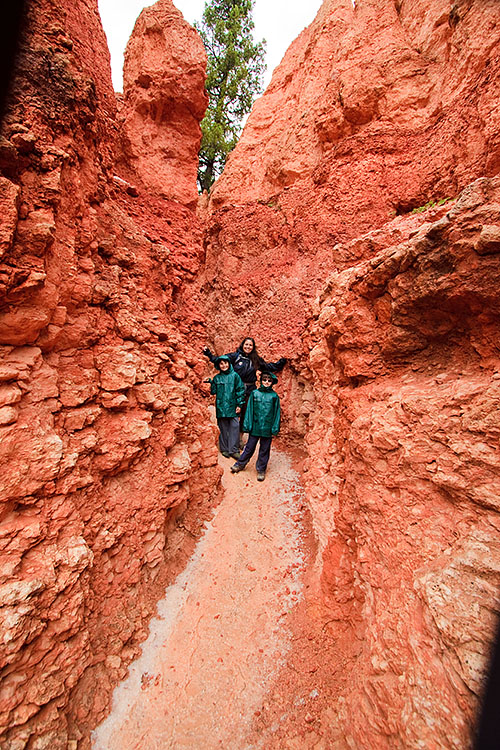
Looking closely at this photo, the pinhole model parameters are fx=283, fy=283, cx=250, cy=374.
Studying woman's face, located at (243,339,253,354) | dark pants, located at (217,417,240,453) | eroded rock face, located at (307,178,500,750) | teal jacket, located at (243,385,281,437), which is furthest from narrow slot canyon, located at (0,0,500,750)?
woman's face, located at (243,339,253,354)

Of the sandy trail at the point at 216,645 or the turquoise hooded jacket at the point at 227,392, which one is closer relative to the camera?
the sandy trail at the point at 216,645

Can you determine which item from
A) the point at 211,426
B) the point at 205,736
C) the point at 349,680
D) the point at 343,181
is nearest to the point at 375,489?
the point at 349,680

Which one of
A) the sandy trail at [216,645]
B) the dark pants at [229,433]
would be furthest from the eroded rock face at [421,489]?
the dark pants at [229,433]

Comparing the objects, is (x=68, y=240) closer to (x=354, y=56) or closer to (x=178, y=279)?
(x=178, y=279)

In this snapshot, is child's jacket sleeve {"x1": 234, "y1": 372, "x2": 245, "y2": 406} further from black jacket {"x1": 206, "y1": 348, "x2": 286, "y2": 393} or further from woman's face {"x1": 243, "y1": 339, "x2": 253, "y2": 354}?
woman's face {"x1": 243, "y1": 339, "x2": 253, "y2": 354}

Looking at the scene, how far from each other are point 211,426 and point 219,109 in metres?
15.0

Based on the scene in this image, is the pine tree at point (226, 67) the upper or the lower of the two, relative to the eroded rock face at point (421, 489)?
upper

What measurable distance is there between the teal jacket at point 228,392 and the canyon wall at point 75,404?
1.64 metres

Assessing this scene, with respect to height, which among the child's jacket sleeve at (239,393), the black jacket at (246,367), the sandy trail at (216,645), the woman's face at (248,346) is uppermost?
the woman's face at (248,346)

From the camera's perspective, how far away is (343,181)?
21.4 feet

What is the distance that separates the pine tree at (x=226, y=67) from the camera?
12.4 meters

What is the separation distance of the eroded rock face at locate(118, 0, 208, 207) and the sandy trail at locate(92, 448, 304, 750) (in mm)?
5221

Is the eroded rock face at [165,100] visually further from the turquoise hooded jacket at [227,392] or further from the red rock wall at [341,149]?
the red rock wall at [341,149]

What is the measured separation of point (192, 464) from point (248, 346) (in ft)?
10.2
